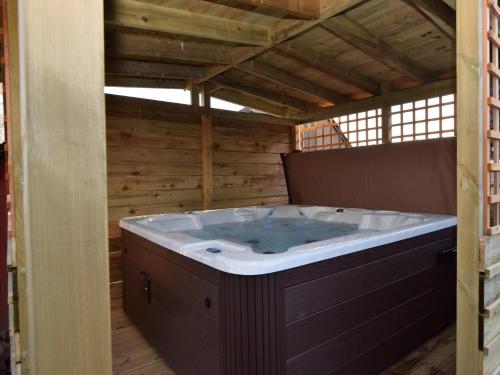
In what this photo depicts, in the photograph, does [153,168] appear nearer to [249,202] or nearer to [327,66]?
[249,202]

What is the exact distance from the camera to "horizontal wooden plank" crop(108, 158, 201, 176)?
2.88 metres

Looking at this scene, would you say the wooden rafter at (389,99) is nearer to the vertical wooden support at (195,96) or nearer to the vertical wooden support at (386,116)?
the vertical wooden support at (386,116)

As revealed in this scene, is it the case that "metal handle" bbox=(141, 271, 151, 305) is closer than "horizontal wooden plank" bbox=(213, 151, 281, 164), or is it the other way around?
"metal handle" bbox=(141, 271, 151, 305)

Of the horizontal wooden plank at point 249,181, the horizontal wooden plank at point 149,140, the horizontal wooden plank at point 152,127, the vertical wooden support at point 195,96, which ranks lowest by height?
the horizontal wooden plank at point 249,181

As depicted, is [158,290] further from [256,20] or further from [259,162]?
[259,162]

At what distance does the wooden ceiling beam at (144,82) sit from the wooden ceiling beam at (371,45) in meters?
1.70

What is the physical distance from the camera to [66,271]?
47cm

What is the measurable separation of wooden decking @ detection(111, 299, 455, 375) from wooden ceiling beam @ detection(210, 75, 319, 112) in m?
2.49

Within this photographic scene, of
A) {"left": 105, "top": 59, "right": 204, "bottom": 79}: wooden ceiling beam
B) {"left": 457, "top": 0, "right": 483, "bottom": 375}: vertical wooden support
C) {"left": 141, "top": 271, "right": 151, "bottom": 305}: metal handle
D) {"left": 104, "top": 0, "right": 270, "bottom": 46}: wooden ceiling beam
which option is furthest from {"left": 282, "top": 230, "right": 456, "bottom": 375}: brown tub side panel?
{"left": 105, "top": 59, "right": 204, "bottom": 79}: wooden ceiling beam

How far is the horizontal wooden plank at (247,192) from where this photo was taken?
3549 mm

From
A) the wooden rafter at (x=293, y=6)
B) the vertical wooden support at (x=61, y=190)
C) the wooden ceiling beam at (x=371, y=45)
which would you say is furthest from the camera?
the wooden ceiling beam at (x=371, y=45)

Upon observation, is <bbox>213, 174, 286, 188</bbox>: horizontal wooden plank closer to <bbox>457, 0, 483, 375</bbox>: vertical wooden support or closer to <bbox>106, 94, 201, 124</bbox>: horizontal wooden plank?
<bbox>106, 94, 201, 124</bbox>: horizontal wooden plank

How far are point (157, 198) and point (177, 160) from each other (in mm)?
430

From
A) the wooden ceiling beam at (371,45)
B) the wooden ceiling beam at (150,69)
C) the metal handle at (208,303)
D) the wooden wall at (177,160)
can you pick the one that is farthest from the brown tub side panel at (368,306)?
the wooden ceiling beam at (150,69)
